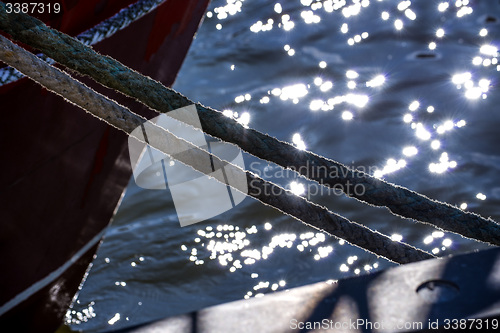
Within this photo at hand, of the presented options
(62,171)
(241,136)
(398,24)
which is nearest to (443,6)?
(398,24)

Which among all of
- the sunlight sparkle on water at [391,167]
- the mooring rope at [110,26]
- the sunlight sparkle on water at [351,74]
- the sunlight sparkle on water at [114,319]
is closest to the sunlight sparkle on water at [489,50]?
the sunlight sparkle on water at [351,74]

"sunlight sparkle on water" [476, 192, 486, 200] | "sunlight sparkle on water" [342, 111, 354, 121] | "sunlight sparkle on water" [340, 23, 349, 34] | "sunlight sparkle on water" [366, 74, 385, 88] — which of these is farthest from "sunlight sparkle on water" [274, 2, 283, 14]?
"sunlight sparkle on water" [476, 192, 486, 200]

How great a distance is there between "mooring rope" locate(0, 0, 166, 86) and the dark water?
164cm

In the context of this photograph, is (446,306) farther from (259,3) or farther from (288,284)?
(259,3)

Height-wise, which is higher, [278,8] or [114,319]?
[278,8]

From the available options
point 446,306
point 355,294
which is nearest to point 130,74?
point 355,294

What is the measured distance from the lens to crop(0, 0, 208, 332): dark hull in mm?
2312

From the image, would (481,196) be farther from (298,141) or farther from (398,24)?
(398,24)

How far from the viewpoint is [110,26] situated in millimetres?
2457

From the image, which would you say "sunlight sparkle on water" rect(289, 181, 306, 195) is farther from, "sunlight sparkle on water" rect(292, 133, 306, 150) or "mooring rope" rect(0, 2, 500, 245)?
"mooring rope" rect(0, 2, 500, 245)

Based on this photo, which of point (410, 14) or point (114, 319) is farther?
point (410, 14)

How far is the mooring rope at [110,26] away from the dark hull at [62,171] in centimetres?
4

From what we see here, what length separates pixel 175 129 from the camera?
4.93m

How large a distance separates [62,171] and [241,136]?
1.20 m
